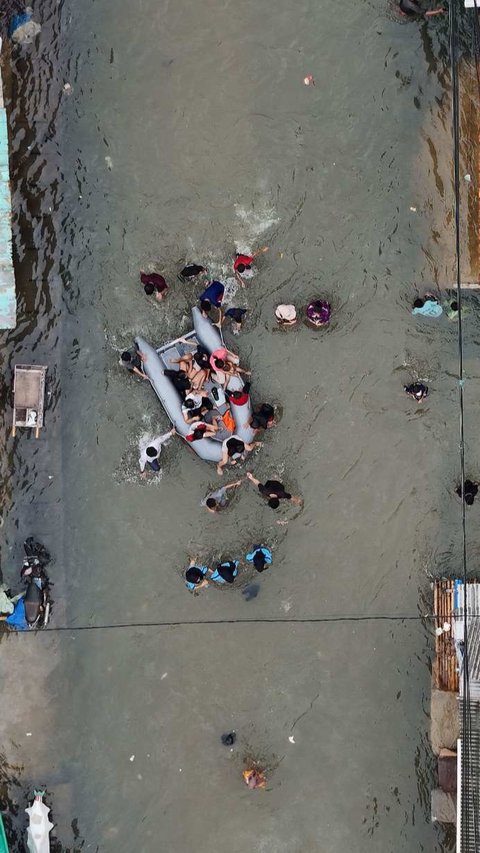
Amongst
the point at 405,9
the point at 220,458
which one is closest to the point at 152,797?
the point at 220,458

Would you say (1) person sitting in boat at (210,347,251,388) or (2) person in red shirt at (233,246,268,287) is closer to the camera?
(1) person sitting in boat at (210,347,251,388)

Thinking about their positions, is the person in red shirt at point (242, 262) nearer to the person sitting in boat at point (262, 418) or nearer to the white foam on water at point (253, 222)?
the white foam on water at point (253, 222)

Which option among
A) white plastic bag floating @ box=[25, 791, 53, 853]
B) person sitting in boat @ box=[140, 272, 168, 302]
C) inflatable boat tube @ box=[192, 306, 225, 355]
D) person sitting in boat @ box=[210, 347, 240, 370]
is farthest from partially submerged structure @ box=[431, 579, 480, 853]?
person sitting in boat @ box=[140, 272, 168, 302]

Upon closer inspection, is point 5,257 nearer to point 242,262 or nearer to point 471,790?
point 242,262

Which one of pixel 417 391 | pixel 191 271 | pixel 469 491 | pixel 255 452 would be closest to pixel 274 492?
pixel 255 452

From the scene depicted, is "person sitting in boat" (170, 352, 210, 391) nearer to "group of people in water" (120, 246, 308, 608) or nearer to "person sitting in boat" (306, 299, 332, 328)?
"group of people in water" (120, 246, 308, 608)

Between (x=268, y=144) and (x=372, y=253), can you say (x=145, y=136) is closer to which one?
(x=268, y=144)
